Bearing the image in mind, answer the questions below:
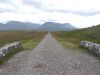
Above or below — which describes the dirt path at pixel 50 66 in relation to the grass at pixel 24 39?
above

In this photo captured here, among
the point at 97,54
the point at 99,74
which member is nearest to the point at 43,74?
the point at 99,74

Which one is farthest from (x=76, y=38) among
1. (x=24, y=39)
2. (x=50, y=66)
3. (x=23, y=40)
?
(x=50, y=66)

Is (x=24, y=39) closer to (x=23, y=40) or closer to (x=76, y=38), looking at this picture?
(x=23, y=40)

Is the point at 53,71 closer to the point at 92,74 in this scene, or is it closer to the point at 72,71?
the point at 72,71

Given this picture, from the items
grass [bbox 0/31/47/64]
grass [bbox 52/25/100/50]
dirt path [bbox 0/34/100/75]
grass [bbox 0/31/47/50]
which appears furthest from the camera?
grass [bbox 0/31/47/50]

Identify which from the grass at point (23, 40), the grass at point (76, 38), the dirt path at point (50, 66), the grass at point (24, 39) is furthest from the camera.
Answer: the grass at point (24, 39)

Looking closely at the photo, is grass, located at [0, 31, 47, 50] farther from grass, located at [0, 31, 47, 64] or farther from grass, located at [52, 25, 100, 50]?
grass, located at [52, 25, 100, 50]

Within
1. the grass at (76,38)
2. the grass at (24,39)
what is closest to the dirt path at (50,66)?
the grass at (24,39)

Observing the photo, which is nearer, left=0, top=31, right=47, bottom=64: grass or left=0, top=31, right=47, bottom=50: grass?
left=0, top=31, right=47, bottom=64: grass

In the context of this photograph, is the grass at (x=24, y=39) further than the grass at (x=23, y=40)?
Yes

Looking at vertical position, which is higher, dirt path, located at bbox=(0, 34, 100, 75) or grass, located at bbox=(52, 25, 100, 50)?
dirt path, located at bbox=(0, 34, 100, 75)

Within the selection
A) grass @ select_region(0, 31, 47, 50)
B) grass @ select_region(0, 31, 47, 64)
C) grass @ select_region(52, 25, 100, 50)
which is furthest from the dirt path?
grass @ select_region(52, 25, 100, 50)

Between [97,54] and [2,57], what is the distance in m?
12.1

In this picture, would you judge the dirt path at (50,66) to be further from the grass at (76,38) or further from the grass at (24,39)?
the grass at (76,38)
